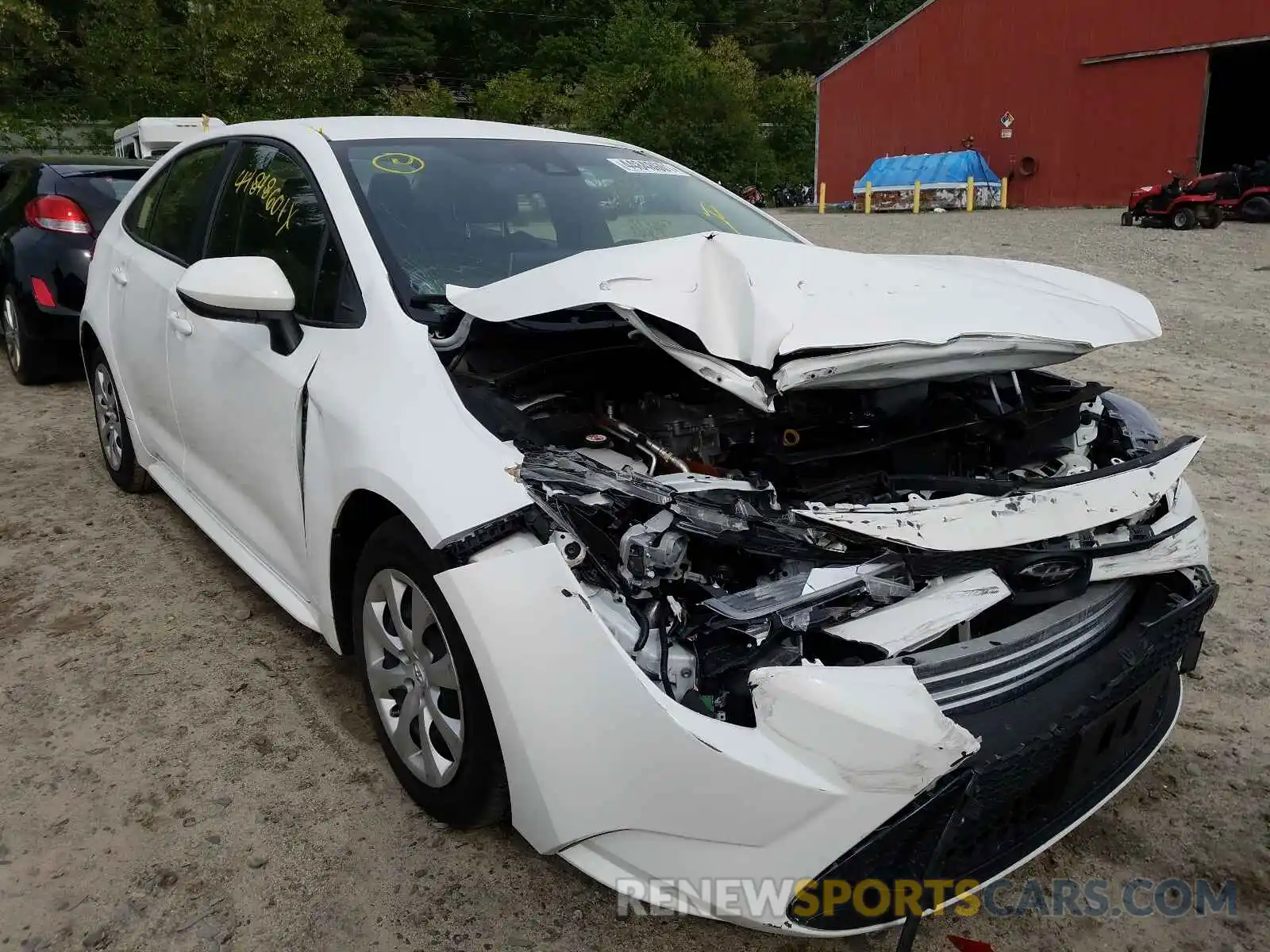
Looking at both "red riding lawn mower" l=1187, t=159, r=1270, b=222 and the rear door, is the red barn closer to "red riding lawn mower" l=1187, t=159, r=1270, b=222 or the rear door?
"red riding lawn mower" l=1187, t=159, r=1270, b=222

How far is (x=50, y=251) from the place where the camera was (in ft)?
20.2

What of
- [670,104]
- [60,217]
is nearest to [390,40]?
[670,104]

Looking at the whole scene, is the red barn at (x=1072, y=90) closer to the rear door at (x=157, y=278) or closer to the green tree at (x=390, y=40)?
the rear door at (x=157, y=278)

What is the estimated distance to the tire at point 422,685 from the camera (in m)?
1.99

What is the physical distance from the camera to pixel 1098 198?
22922 mm

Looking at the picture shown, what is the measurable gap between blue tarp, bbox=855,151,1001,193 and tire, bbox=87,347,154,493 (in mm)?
23237

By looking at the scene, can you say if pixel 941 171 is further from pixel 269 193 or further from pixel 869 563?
pixel 869 563

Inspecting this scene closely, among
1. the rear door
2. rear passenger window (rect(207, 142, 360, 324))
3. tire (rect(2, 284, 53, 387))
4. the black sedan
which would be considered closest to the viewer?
rear passenger window (rect(207, 142, 360, 324))

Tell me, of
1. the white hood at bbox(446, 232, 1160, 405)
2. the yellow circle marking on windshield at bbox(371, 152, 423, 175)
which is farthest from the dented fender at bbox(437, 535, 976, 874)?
the yellow circle marking on windshield at bbox(371, 152, 423, 175)

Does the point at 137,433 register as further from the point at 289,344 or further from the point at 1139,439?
the point at 1139,439

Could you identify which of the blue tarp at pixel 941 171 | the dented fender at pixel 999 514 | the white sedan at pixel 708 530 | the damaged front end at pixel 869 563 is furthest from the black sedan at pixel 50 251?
the blue tarp at pixel 941 171

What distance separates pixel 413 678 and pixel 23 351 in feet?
18.6

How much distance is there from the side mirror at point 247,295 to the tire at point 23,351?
4.69m

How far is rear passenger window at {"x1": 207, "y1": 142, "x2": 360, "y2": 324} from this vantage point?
101 inches
